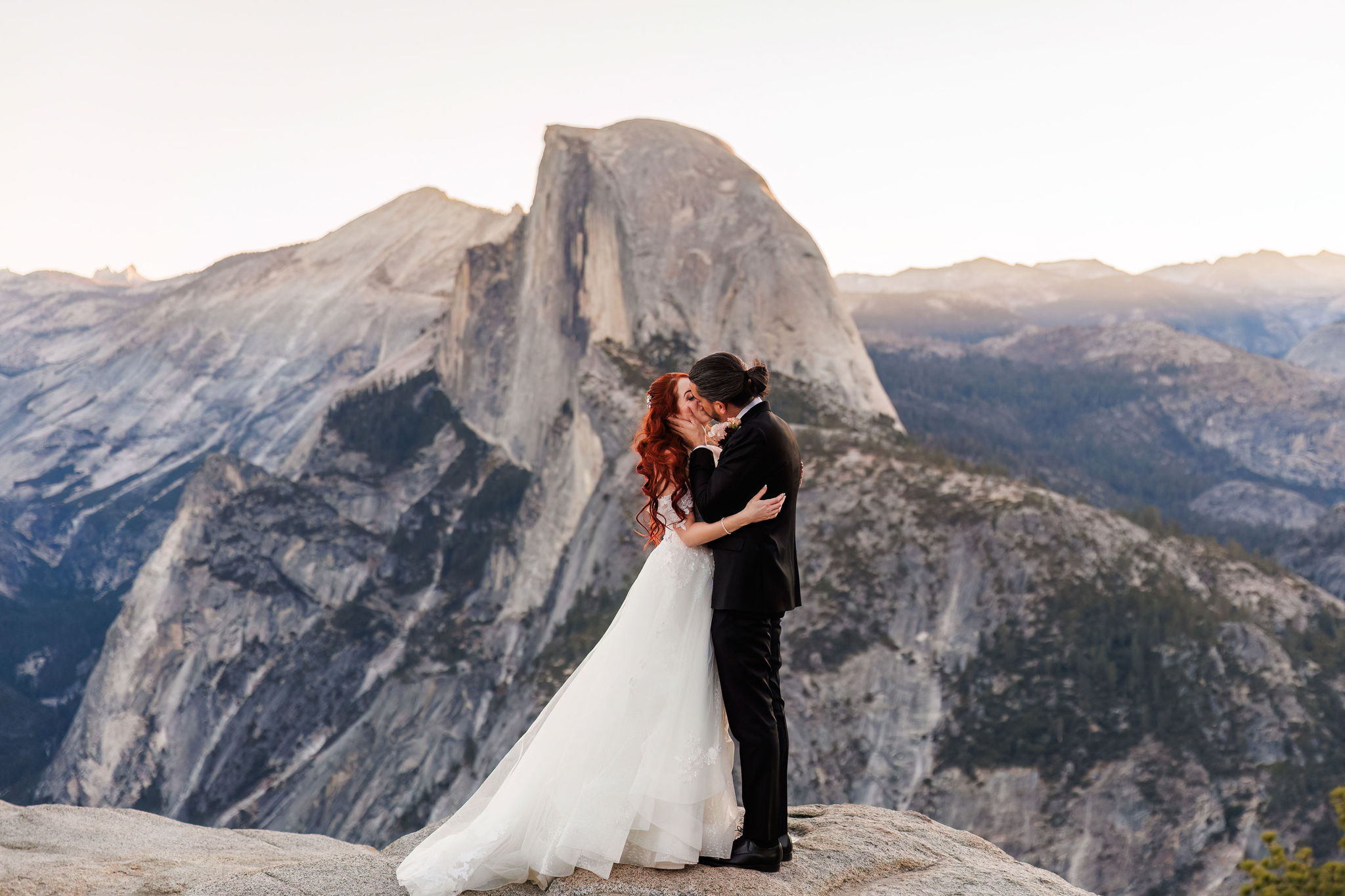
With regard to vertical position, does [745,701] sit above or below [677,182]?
below

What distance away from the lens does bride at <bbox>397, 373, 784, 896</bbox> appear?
22.7 feet

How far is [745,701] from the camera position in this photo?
702 cm

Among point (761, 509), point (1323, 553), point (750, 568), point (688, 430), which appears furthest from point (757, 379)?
point (1323, 553)

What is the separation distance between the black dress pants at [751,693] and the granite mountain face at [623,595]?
28922mm

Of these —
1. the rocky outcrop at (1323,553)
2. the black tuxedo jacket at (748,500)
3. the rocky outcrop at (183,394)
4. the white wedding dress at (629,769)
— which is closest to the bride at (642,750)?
the white wedding dress at (629,769)

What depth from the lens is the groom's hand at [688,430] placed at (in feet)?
23.9

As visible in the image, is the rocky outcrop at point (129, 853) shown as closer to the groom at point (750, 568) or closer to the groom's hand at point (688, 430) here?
the groom at point (750, 568)

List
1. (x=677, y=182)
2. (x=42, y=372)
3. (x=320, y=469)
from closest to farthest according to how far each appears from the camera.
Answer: (x=677, y=182)
(x=320, y=469)
(x=42, y=372)

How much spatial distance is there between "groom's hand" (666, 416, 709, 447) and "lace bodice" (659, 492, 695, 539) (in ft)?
1.30

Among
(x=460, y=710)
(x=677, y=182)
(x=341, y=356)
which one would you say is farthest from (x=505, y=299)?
(x=341, y=356)

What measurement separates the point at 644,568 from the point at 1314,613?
39812 mm

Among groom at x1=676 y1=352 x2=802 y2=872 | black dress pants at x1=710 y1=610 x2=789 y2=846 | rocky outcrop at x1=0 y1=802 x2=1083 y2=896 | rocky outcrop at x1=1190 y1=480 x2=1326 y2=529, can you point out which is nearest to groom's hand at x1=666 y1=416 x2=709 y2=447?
groom at x1=676 y1=352 x2=802 y2=872

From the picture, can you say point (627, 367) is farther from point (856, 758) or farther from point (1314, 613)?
point (1314, 613)

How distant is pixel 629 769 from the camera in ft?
23.3
